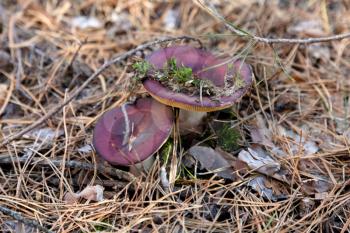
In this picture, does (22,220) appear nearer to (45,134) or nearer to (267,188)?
(45,134)

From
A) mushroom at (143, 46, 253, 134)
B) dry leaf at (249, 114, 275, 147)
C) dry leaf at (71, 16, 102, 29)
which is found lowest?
dry leaf at (249, 114, 275, 147)

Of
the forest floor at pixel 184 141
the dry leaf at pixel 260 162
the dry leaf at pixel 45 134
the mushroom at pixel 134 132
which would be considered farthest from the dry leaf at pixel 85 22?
the dry leaf at pixel 260 162

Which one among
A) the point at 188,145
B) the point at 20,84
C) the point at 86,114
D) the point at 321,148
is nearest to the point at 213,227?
the point at 188,145

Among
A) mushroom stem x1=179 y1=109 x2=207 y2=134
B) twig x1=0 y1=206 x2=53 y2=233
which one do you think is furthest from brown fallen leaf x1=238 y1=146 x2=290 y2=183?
twig x1=0 y1=206 x2=53 y2=233

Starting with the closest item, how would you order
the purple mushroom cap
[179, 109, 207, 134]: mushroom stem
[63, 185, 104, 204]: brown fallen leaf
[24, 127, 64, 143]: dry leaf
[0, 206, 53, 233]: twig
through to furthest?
[0, 206, 53, 233]: twig
the purple mushroom cap
[63, 185, 104, 204]: brown fallen leaf
[179, 109, 207, 134]: mushroom stem
[24, 127, 64, 143]: dry leaf

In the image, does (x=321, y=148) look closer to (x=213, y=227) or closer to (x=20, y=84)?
(x=213, y=227)

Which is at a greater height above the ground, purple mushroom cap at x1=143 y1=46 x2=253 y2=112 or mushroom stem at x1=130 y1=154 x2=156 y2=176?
purple mushroom cap at x1=143 y1=46 x2=253 y2=112

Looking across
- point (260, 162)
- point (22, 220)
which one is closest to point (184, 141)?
point (260, 162)

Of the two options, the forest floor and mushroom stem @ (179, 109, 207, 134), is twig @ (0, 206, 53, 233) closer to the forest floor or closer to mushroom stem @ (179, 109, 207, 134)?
the forest floor
